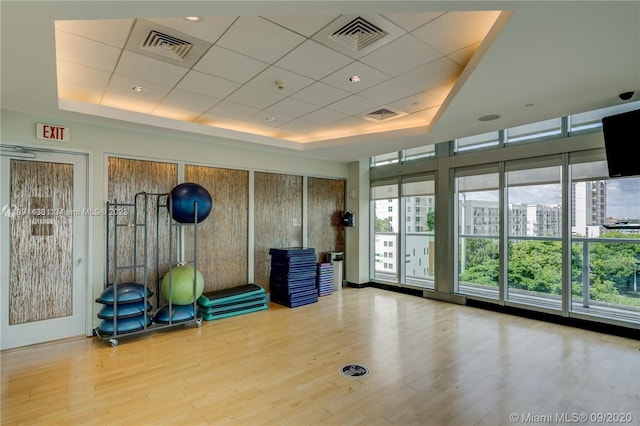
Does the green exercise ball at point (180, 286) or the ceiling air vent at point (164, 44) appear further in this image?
the green exercise ball at point (180, 286)

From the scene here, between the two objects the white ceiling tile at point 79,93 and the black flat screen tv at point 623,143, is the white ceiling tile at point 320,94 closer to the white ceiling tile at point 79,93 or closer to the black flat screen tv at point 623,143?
the white ceiling tile at point 79,93

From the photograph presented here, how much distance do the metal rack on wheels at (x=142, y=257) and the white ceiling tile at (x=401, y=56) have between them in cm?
300

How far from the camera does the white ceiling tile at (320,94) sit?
150 inches

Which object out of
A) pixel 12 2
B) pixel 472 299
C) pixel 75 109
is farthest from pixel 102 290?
pixel 472 299

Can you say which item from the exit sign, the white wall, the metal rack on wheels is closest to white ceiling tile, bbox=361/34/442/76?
the metal rack on wheels

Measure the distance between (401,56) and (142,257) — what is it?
4.38m

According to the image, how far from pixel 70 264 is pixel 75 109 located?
78.4 inches

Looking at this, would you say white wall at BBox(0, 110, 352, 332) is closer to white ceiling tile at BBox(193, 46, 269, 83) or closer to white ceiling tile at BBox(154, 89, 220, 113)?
white ceiling tile at BBox(154, 89, 220, 113)

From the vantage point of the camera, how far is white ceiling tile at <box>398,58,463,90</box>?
3.27 metres

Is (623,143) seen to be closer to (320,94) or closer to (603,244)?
(603,244)

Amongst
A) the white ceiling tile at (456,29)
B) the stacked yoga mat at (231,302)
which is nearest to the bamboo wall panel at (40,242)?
the stacked yoga mat at (231,302)

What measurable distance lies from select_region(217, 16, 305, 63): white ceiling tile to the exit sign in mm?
2805

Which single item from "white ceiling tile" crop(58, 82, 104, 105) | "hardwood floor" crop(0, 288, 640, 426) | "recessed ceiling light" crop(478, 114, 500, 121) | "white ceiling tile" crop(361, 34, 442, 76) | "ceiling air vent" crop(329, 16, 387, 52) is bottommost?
"hardwood floor" crop(0, 288, 640, 426)

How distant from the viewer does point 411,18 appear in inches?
98.3
